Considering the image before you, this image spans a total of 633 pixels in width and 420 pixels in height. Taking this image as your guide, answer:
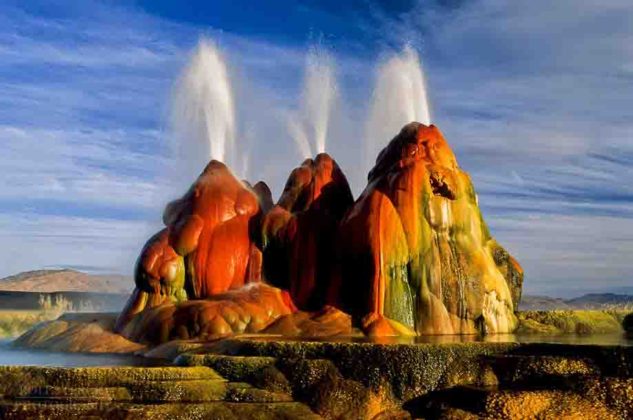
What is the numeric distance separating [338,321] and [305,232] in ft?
11.4

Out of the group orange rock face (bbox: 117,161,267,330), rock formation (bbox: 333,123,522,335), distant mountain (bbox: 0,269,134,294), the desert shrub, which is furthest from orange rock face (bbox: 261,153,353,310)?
distant mountain (bbox: 0,269,134,294)

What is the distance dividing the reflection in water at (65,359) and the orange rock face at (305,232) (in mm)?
5642

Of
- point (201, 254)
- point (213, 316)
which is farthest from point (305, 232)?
point (213, 316)

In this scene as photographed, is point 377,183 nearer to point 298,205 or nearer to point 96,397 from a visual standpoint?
point 298,205

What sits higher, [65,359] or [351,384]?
[65,359]

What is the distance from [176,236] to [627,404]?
14478 millimetres

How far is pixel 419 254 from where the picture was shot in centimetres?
2395

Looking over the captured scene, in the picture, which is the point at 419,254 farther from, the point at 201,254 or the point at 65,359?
the point at 65,359

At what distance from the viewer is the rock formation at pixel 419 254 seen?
76.3 ft

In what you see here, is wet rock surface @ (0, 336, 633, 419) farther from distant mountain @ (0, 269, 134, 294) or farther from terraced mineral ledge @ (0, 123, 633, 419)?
distant mountain @ (0, 269, 134, 294)

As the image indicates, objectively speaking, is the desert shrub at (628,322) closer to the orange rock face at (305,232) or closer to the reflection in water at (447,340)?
the reflection in water at (447,340)

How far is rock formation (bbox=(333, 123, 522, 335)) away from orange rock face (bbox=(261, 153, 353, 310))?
971 mm

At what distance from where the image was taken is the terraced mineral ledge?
1535cm

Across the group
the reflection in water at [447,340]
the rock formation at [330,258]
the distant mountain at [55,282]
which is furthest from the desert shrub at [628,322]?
the distant mountain at [55,282]
